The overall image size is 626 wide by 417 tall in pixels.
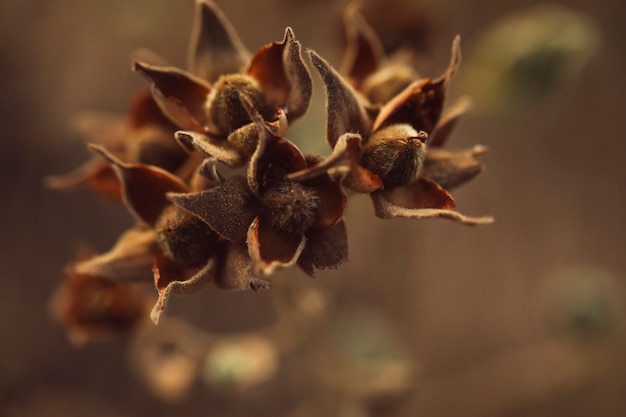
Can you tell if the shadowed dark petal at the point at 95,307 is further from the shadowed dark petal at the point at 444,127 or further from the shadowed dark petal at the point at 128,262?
the shadowed dark petal at the point at 444,127

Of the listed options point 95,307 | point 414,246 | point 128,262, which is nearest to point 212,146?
point 128,262

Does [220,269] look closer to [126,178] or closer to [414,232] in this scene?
[126,178]

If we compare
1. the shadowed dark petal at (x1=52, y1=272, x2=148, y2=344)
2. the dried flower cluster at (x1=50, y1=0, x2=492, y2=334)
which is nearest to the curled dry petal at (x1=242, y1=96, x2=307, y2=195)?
the dried flower cluster at (x1=50, y1=0, x2=492, y2=334)

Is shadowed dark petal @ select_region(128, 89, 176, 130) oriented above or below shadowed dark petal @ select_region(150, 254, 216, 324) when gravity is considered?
above

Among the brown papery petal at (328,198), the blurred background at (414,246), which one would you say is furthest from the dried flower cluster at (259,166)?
the blurred background at (414,246)

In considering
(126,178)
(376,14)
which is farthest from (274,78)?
(376,14)

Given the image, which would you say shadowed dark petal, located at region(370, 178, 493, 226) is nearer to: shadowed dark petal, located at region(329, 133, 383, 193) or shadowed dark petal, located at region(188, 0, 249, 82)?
shadowed dark petal, located at region(329, 133, 383, 193)

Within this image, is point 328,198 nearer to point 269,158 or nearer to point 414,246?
point 269,158
